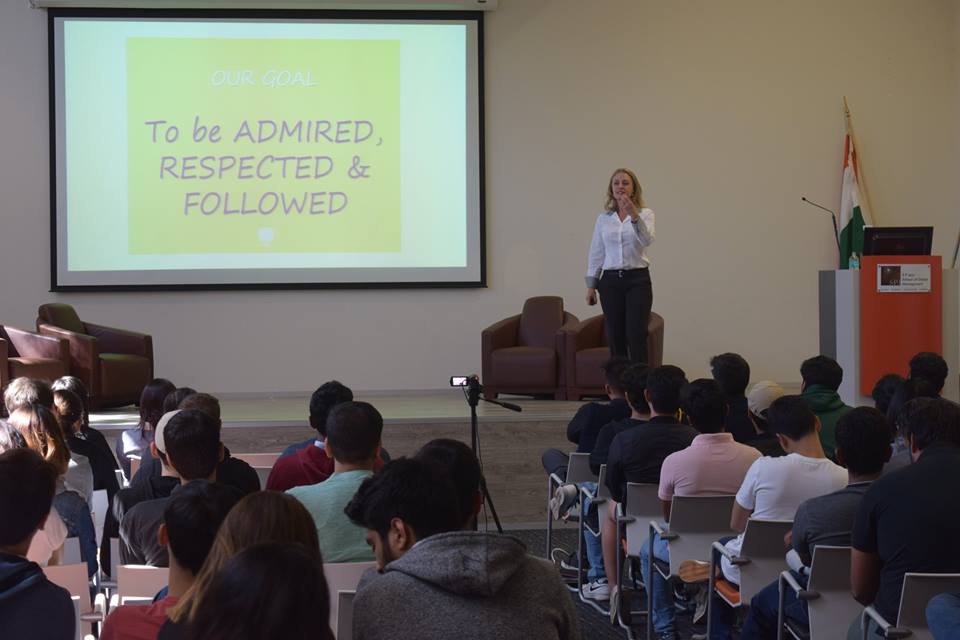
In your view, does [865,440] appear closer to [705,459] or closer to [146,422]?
Result: [705,459]

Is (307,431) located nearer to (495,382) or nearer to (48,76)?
(495,382)

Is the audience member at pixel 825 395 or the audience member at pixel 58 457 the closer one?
the audience member at pixel 58 457

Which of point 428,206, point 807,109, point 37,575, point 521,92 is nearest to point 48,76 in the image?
point 428,206

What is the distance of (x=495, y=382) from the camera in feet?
29.3

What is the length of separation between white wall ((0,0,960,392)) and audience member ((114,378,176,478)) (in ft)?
16.2

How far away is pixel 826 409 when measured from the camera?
4805 millimetres

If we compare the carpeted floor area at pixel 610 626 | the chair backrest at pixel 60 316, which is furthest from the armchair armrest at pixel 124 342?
the carpeted floor area at pixel 610 626

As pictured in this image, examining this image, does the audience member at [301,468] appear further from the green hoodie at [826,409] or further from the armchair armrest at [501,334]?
the armchair armrest at [501,334]

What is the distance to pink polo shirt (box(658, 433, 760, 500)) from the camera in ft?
13.6

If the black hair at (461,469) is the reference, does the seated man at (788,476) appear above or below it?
below

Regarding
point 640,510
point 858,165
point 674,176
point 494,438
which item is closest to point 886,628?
point 640,510

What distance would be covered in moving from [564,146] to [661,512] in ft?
20.7

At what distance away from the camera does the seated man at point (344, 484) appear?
2961mm

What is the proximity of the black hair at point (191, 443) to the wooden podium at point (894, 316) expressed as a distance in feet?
18.7
